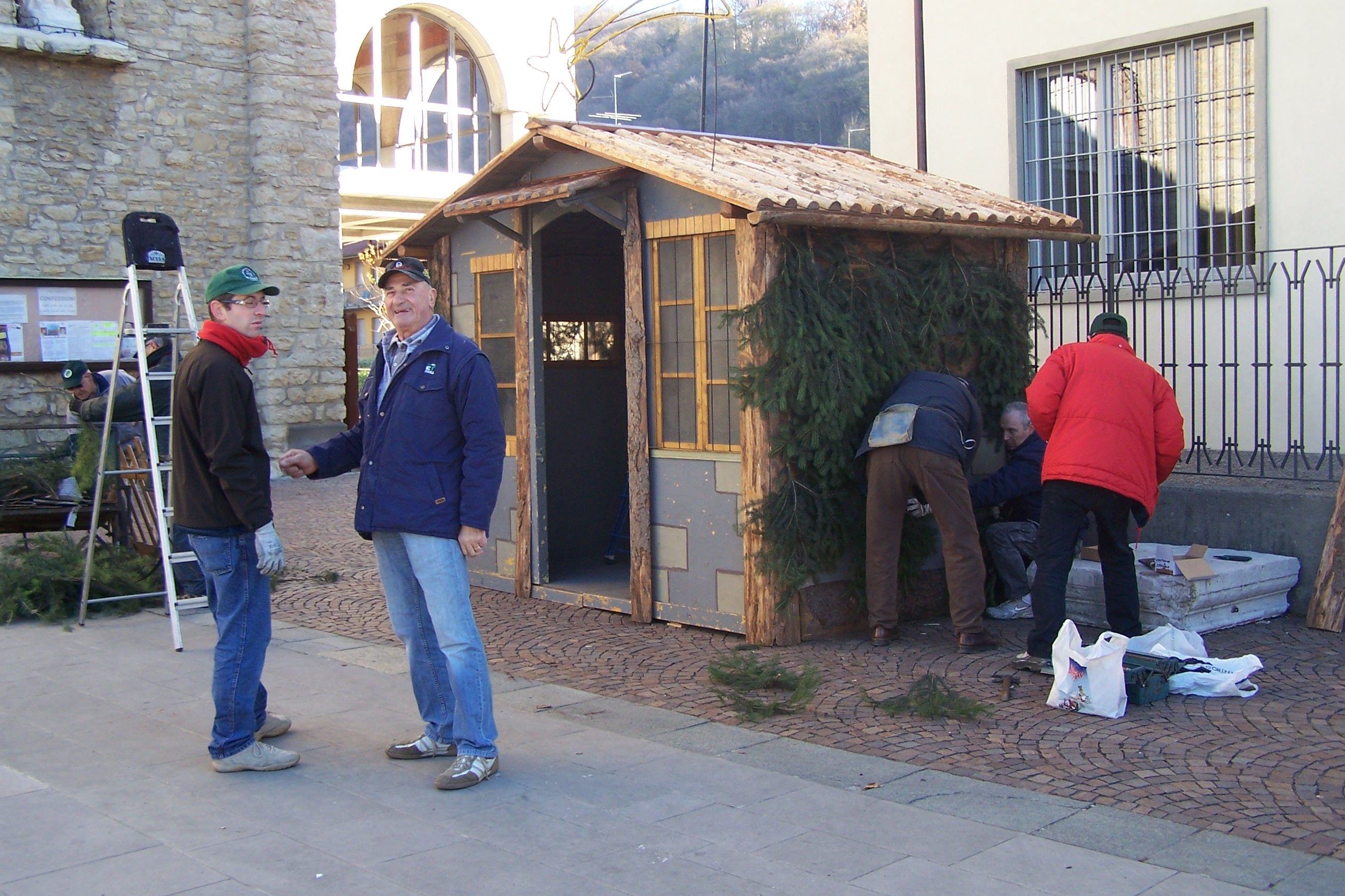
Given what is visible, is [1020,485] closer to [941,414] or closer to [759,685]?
[941,414]

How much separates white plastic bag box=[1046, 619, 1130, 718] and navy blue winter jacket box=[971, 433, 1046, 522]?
1.93 meters

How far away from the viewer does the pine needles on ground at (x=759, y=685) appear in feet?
18.9

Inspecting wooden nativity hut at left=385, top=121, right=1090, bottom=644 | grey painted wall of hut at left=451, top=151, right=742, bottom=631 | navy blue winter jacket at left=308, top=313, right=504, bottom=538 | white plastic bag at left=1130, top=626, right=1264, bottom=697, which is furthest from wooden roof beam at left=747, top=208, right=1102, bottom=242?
white plastic bag at left=1130, top=626, right=1264, bottom=697

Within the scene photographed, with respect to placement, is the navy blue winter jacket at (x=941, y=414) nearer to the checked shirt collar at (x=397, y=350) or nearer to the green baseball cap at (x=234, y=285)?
the checked shirt collar at (x=397, y=350)

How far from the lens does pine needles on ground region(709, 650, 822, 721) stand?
5770 millimetres

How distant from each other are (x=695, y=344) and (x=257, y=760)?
3553mm

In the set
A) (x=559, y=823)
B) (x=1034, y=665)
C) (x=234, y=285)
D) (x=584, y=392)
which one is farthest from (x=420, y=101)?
(x=559, y=823)

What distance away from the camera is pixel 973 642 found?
689cm

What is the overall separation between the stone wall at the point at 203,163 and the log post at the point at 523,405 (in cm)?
799

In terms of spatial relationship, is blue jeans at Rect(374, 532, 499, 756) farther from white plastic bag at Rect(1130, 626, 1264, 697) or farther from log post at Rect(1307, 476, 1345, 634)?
log post at Rect(1307, 476, 1345, 634)

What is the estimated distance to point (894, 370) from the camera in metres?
7.27

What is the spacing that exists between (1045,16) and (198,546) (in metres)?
9.54

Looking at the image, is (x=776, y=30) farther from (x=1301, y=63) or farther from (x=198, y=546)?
(x=198, y=546)

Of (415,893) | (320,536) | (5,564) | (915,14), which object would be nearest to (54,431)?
(320,536)
